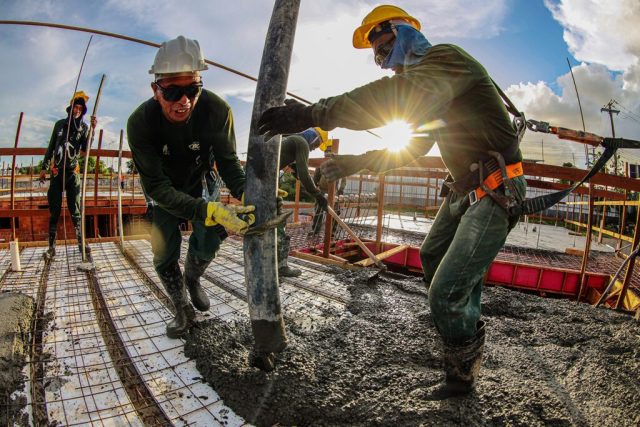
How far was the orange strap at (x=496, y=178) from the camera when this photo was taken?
1644 millimetres

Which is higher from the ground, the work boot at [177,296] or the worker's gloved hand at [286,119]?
the worker's gloved hand at [286,119]

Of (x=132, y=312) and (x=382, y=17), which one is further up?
(x=382, y=17)

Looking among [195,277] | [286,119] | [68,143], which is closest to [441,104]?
[286,119]

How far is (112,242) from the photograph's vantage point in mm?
5059

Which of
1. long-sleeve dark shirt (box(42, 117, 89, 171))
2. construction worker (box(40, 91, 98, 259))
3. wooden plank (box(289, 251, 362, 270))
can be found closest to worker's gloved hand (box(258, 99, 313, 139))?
wooden plank (box(289, 251, 362, 270))

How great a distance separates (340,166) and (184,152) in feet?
3.72

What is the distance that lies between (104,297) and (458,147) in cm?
315

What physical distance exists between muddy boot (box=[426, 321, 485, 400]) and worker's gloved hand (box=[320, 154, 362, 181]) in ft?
3.98

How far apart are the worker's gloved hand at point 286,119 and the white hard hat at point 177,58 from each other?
0.93 m

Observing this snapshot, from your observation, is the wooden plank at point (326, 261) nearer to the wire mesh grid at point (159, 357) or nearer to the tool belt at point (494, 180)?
the wire mesh grid at point (159, 357)

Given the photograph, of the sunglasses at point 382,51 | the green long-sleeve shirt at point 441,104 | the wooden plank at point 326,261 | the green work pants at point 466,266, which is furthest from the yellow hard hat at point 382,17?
the wooden plank at point 326,261

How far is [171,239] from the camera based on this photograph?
93.3 inches

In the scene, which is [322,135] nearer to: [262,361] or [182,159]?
[182,159]

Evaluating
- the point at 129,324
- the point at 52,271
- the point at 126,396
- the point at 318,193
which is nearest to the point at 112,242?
the point at 52,271
